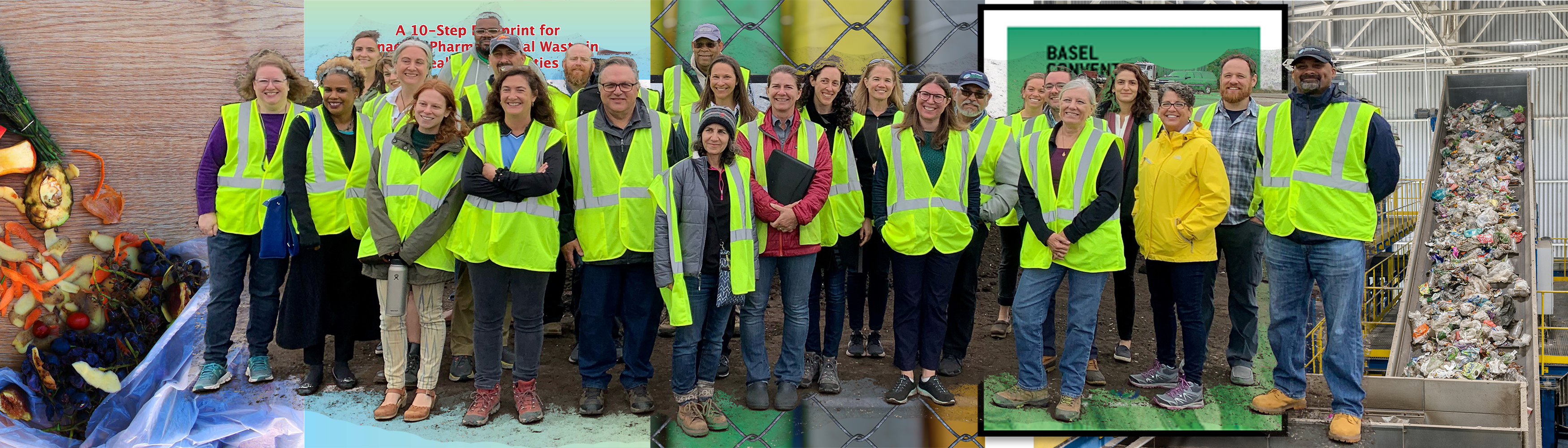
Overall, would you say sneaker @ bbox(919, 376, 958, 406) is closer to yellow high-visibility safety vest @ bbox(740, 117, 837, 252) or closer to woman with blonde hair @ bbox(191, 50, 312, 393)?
yellow high-visibility safety vest @ bbox(740, 117, 837, 252)

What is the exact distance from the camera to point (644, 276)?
3.89m

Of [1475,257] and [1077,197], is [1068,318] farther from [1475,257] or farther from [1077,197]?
[1475,257]

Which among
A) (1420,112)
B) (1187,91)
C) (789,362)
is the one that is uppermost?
(1420,112)

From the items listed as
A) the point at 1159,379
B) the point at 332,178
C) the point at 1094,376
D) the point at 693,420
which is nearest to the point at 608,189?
the point at 693,420

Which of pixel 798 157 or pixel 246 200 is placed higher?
pixel 798 157

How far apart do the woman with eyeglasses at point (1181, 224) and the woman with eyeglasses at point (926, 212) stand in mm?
740

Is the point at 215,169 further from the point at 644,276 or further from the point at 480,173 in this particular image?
the point at 644,276

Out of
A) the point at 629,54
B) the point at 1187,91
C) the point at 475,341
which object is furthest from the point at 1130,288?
the point at 475,341

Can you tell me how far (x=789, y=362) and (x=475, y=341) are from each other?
128 cm

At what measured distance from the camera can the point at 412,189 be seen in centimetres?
387

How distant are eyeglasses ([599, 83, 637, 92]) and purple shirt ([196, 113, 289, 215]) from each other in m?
1.53

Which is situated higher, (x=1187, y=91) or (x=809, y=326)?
(x=1187, y=91)

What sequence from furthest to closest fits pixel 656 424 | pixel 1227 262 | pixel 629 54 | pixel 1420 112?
pixel 1420 112 < pixel 629 54 < pixel 1227 262 < pixel 656 424

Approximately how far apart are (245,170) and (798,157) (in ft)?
7.90
